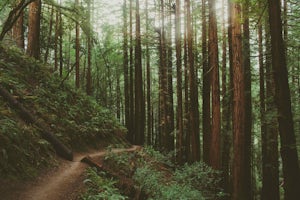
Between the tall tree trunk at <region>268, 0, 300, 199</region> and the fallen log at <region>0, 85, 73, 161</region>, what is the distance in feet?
19.9

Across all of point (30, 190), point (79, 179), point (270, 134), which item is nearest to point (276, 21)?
point (79, 179)

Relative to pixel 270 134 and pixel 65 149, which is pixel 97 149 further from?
pixel 270 134

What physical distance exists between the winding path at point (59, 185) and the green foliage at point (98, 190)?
205 mm

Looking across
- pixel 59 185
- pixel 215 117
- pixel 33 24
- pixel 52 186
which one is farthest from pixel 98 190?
pixel 33 24

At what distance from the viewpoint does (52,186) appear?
684 cm

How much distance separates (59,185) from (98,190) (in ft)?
2.93

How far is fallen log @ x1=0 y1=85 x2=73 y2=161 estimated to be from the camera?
9.12 meters

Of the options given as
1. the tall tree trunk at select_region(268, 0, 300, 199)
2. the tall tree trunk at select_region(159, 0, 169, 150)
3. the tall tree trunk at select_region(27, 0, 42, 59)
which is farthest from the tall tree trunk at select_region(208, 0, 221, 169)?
the tall tree trunk at select_region(27, 0, 42, 59)

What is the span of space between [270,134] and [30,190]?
11.4 metres

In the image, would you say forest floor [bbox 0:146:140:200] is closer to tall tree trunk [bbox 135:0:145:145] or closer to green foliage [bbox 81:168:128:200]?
green foliage [bbox 81:168:128:200]

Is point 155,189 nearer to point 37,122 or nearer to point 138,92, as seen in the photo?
point 37,122

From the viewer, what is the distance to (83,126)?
41.4 ft

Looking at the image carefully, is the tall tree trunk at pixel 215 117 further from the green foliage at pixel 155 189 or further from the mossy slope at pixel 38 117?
the mossy slope at pixel 38 117

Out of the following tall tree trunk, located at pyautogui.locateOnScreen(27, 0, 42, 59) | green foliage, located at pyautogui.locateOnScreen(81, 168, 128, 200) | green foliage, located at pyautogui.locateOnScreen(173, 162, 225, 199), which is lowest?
green foliage, located at pyautogui.locateOnScreen(173, 162, 225, 199)
